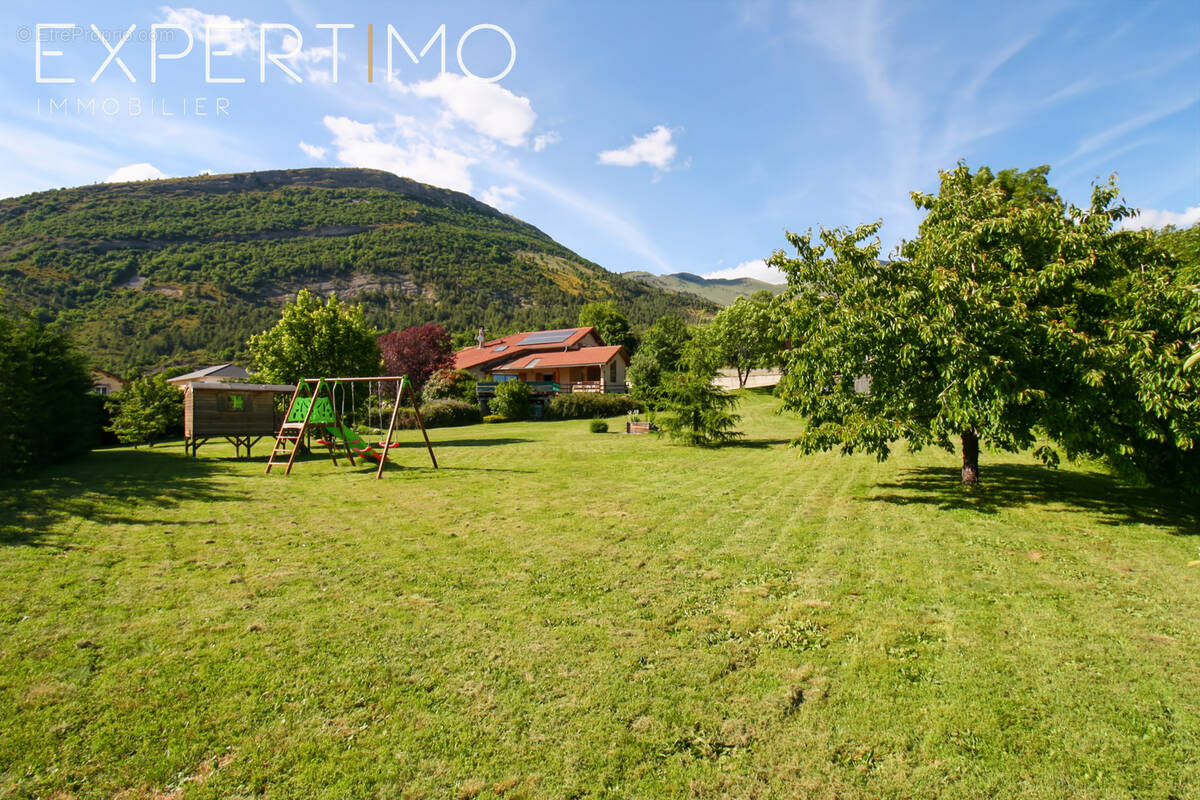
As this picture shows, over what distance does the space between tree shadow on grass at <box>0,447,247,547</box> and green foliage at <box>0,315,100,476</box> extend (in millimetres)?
564

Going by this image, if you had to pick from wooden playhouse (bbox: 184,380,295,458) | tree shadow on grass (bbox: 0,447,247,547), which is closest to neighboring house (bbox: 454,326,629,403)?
wooden playhouse (bbox: 184,380,295,458)

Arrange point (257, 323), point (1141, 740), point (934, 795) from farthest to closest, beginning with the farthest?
point (257, 323) < point (1141, 740) < point (934, 795)

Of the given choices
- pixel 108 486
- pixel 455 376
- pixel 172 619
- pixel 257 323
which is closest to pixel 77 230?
pixel 257 323

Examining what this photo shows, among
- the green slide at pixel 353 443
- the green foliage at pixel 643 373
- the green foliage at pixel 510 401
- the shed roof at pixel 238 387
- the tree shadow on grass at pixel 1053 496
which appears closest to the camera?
the tree shadow on grass at pixel 1053 496

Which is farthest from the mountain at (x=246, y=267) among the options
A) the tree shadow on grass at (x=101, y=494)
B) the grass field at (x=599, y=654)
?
the grass field at (x=599, y=654)

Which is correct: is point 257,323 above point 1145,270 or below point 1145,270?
above

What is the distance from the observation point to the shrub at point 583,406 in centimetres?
3551

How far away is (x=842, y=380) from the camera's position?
9867 millimetres

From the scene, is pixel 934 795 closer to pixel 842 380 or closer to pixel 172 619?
pixel 172 619

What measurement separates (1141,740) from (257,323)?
104 m

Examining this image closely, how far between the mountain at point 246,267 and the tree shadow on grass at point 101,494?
68.3 m

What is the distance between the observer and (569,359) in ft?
162

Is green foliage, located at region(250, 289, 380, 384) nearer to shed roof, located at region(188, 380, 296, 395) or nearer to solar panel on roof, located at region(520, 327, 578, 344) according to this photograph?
shed roof, located at region(188, 380, 296, 395)

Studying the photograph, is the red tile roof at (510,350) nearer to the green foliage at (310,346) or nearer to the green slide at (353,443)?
the green foliage at (310,346)
